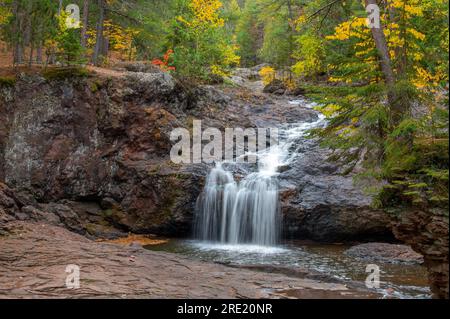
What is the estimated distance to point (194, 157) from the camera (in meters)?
16.2

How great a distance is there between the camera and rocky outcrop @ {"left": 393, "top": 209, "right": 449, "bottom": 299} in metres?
5.82

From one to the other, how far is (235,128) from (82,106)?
645 centimetres

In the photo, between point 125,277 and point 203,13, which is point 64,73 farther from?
point 125,277

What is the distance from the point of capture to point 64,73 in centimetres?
1636

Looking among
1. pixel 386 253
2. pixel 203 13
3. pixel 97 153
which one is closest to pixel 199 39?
pixel 203 13

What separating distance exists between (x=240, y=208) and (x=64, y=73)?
28.4 feet

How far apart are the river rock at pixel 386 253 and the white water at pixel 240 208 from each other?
9.57 feet

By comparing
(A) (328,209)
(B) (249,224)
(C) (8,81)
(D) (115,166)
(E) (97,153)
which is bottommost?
(B) (249,224)

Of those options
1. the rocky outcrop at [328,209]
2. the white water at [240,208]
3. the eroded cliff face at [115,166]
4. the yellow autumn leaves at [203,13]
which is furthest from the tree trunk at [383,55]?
the yellow autumn leaves at [203,13]

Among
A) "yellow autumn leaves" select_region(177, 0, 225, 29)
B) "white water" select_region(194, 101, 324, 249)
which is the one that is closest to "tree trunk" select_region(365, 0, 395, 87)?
"white water" select_region(194, 101, 324, 249)

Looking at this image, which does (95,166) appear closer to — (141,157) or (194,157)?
(141,157)

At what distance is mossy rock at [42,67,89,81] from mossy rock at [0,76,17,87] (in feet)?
3.57

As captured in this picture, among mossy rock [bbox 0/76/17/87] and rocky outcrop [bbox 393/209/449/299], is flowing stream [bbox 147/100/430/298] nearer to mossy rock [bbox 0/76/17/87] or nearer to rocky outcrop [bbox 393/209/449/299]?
rocky outcrop [bbox 393/209/449/299]
